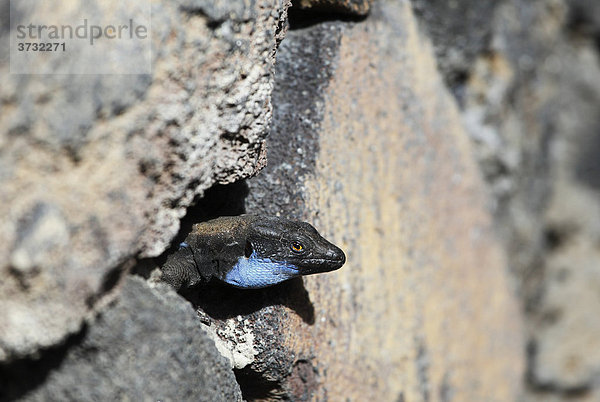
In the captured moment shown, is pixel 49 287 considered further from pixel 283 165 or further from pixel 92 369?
pixel 283 165

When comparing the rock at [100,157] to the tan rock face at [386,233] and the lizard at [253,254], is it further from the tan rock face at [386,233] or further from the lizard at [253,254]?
the tan rock face at [386,233]

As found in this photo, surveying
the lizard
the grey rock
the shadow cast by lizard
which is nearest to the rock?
the grey rock

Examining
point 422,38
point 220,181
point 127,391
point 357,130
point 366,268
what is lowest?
point 127,391

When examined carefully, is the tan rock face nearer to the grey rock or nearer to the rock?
the grey rock

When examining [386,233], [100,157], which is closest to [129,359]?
[100,157]

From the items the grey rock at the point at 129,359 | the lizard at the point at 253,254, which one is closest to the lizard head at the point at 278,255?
the lizard at the point at 253,254

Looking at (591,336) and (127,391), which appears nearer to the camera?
(127,391)

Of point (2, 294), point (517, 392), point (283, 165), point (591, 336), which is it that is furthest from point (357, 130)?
point (591, 336)

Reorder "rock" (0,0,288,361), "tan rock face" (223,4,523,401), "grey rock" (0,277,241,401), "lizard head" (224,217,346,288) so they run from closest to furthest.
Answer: "rock" (0,0,288,361) → "grey rock" (0,277,241,401) → "lizard head" (224,217,346,288) → "tan rock face" (223,4,523,401)
